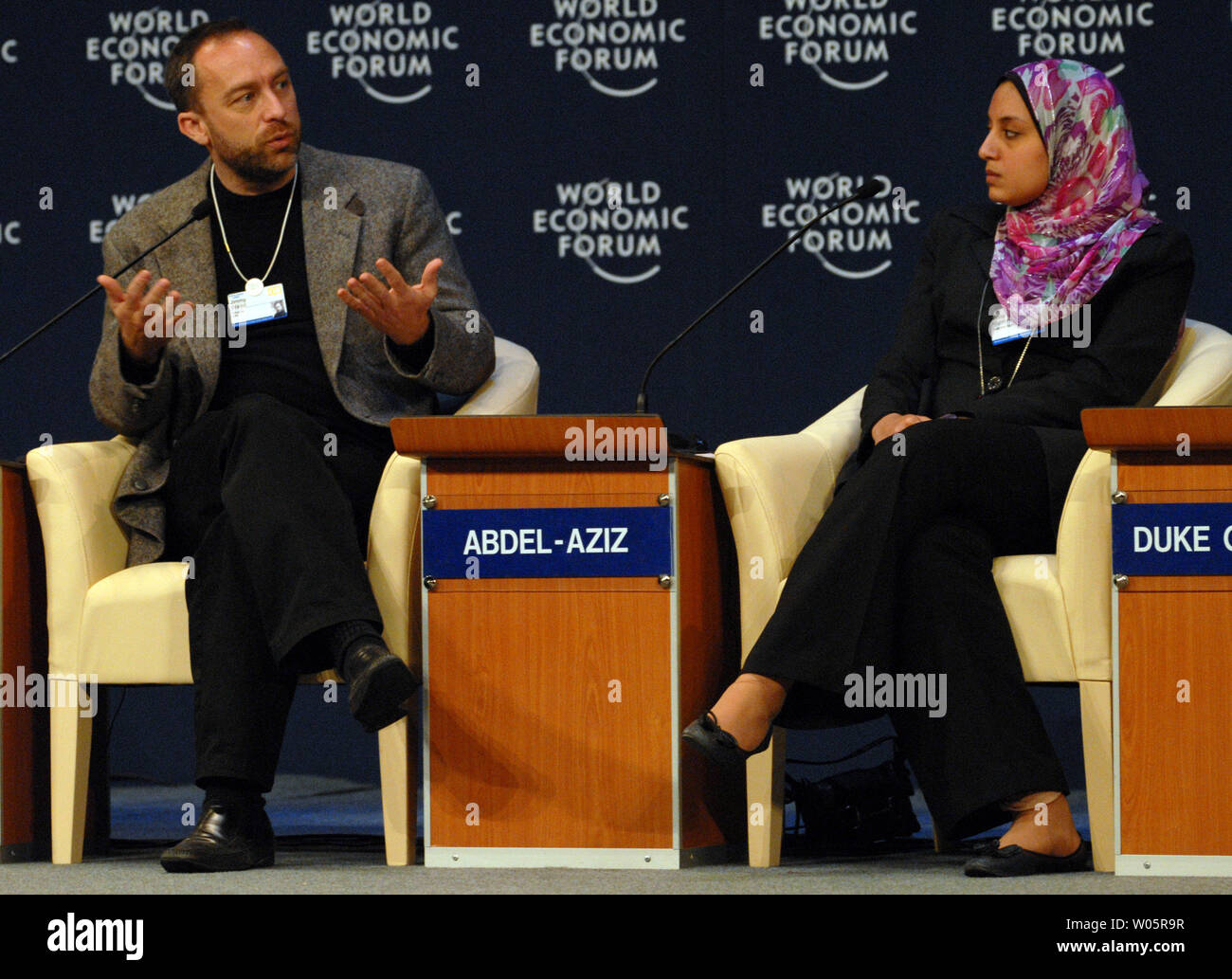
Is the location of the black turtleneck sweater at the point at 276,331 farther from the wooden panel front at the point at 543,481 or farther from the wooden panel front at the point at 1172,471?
the wooden panel front at the point at 1172,471

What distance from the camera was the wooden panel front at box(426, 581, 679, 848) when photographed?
2418 millimetres

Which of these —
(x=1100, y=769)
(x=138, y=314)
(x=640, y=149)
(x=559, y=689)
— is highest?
(x=640, y=149)

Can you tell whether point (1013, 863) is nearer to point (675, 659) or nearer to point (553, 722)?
point (675, 659)

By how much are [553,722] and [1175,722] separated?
0.89 meters

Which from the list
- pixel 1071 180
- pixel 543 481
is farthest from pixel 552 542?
pixel 1071 180

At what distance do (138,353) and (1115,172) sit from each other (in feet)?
5.65

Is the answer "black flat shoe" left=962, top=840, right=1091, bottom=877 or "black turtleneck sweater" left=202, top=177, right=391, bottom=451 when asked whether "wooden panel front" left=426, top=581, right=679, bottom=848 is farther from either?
"black turtleneck sweater" left=202, top=177, right=391, bottom=451

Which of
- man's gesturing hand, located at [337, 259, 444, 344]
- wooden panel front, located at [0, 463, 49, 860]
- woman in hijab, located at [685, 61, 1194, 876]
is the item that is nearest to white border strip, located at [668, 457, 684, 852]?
woman in hijab, located at [685, 61, 1194, 876]

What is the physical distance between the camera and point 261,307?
295cm

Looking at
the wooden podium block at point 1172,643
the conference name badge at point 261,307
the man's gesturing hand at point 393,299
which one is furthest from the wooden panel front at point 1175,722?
the conference name badge at point 261,307

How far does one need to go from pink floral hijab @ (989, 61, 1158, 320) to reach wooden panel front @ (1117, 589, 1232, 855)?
0.75 meters

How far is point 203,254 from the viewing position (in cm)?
299

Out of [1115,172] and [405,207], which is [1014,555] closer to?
[1115,172]

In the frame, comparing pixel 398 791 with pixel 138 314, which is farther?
pixel 138 314
